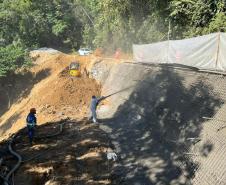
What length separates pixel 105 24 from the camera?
47625 mm

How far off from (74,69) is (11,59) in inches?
342

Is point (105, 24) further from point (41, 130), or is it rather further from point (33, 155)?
point (33, 155)

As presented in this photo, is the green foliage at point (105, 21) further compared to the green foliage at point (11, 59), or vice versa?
the green foliage at point (11, 59)

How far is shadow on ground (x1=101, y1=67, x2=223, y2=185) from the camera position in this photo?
40.8 feet

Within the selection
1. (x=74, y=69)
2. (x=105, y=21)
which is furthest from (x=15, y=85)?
(x=105, y=21)

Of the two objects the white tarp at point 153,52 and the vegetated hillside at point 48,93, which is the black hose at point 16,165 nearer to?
the vegetated hillside at point 48,93

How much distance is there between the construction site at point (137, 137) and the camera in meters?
12.0

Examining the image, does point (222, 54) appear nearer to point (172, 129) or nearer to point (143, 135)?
point (172, 129)

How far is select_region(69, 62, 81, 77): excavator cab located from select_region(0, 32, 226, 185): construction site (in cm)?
551

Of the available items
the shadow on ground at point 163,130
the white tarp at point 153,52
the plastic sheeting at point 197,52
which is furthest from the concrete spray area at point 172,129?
the white tarp at point 153,52

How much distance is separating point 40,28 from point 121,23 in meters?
24.3

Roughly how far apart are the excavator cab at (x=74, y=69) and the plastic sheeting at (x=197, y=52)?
8.50m

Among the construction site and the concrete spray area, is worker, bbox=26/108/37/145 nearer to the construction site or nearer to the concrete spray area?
the construction site

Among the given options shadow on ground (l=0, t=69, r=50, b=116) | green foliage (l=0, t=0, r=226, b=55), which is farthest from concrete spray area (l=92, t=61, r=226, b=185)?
shadow on ground (l=0, t=69, r=50, b=116)
